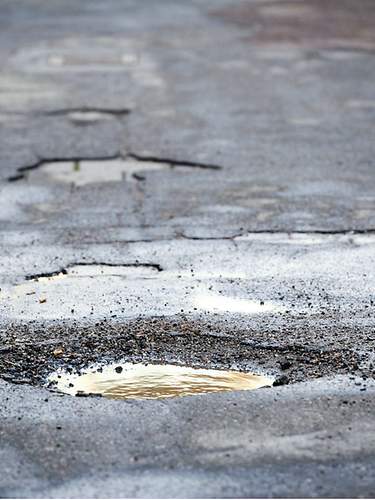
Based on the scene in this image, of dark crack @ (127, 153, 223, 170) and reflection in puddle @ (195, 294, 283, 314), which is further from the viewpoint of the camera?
dark crack @ (127, 153, 223, 170)

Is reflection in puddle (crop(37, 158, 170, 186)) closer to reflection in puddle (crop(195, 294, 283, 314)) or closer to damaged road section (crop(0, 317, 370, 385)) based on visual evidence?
reflection in puddle (crop(195, 294, 283, 314))

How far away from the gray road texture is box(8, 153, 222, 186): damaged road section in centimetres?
3

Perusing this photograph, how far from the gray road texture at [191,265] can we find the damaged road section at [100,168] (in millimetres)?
34

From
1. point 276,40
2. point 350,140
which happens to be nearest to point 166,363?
point 350,140

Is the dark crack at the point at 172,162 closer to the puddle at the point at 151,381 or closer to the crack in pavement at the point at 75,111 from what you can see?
the crack in pavement at the point at 75,111

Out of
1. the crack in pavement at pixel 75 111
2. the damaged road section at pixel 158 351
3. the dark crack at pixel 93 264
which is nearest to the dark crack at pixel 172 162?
the crack in pavement at pixel 75 111

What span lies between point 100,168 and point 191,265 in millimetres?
3354

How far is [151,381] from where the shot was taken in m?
6.91

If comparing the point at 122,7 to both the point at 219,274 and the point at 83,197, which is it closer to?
the point at 83,197

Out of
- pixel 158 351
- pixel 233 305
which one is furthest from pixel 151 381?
pixel 233 305

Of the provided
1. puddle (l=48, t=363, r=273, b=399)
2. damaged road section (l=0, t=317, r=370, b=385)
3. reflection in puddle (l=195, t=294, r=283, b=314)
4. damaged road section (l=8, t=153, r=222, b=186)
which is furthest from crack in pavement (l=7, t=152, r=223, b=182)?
puddle (l=48, t=363, r=273, b=399)

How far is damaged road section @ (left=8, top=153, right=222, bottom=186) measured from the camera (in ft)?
38.3

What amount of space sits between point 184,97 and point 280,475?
34.6 feet

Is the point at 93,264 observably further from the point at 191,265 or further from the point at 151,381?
the point at 151,381
